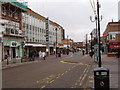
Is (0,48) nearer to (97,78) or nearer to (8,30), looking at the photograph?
(8,30)

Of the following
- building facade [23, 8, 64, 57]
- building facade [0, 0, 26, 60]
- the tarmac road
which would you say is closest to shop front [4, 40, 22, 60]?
building facade [0, 0, 26, 60]

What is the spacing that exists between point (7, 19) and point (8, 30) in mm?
1965

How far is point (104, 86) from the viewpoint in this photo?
6566mm

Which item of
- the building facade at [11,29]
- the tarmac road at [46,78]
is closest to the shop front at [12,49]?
the building facade at [11,29]

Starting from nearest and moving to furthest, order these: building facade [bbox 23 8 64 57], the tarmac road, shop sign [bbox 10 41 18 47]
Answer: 1. the tarmac road
2. shop sign [bbox 10 41 18 47]
3. building facade [bbox 23 8 64 57]

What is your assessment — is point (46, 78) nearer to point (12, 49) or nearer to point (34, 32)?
point (12, 49)

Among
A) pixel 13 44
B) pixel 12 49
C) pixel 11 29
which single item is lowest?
pixel 12 49

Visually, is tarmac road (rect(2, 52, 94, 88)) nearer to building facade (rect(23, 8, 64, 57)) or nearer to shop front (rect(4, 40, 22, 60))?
shop front (rect(4, 40, 22, 60))

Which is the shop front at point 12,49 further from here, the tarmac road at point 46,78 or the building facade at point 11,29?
the tarmac road at point 46,78

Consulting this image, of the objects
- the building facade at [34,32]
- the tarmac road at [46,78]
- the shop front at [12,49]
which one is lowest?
the tarmac road at [46,78]

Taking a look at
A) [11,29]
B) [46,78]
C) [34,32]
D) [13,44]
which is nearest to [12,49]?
[13,44]

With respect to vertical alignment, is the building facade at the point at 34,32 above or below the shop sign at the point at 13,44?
above

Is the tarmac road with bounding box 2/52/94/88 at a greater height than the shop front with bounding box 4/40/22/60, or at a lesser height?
lesser

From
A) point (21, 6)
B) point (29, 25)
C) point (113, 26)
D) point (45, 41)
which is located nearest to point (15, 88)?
point (21, 6)
